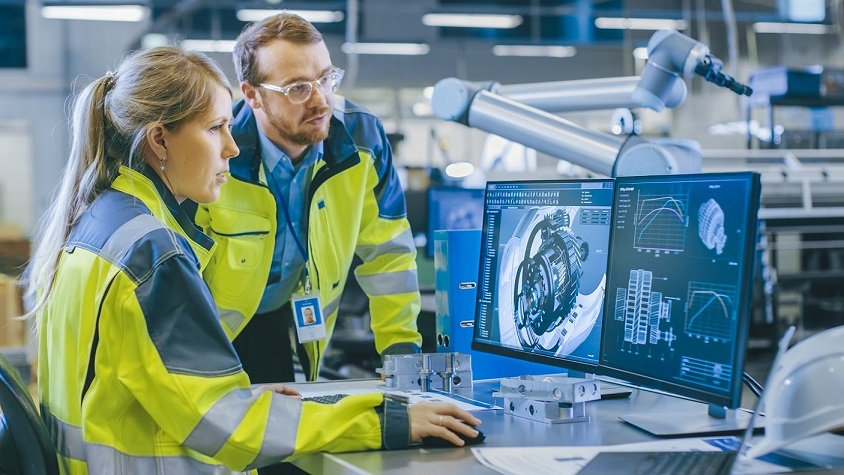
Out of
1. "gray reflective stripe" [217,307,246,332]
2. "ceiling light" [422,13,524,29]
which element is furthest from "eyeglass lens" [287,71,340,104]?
"ceiling light" [422,13,524,29]

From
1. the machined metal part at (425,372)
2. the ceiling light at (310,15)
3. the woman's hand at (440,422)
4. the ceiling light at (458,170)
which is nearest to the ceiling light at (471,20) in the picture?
the ceiling light at (310,15)

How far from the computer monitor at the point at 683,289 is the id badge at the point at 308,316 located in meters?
0.87

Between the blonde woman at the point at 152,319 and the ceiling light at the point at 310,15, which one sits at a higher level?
the ceiling light at the point at 310,15

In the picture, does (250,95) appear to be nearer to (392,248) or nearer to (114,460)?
(392,248)

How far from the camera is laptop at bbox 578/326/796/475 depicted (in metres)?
1.22

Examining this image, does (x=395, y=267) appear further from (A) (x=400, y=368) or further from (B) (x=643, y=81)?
(B) (x=643, y=81)

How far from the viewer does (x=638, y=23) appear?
10867mm

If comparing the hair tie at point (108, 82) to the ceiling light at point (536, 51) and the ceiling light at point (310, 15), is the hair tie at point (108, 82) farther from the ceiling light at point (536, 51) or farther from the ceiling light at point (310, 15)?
the ceiling light at point (536, 51)

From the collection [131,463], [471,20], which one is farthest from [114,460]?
[471,20]

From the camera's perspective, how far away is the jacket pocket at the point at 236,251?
2180 mm

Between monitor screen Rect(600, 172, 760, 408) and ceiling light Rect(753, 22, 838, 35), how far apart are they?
34.2 ft

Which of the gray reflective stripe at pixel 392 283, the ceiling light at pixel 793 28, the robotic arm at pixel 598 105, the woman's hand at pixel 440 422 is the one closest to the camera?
the woman's hand at pixel 440 422

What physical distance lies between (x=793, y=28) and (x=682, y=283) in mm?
10803

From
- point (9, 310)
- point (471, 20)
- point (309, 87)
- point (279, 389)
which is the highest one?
point (471, 20)
